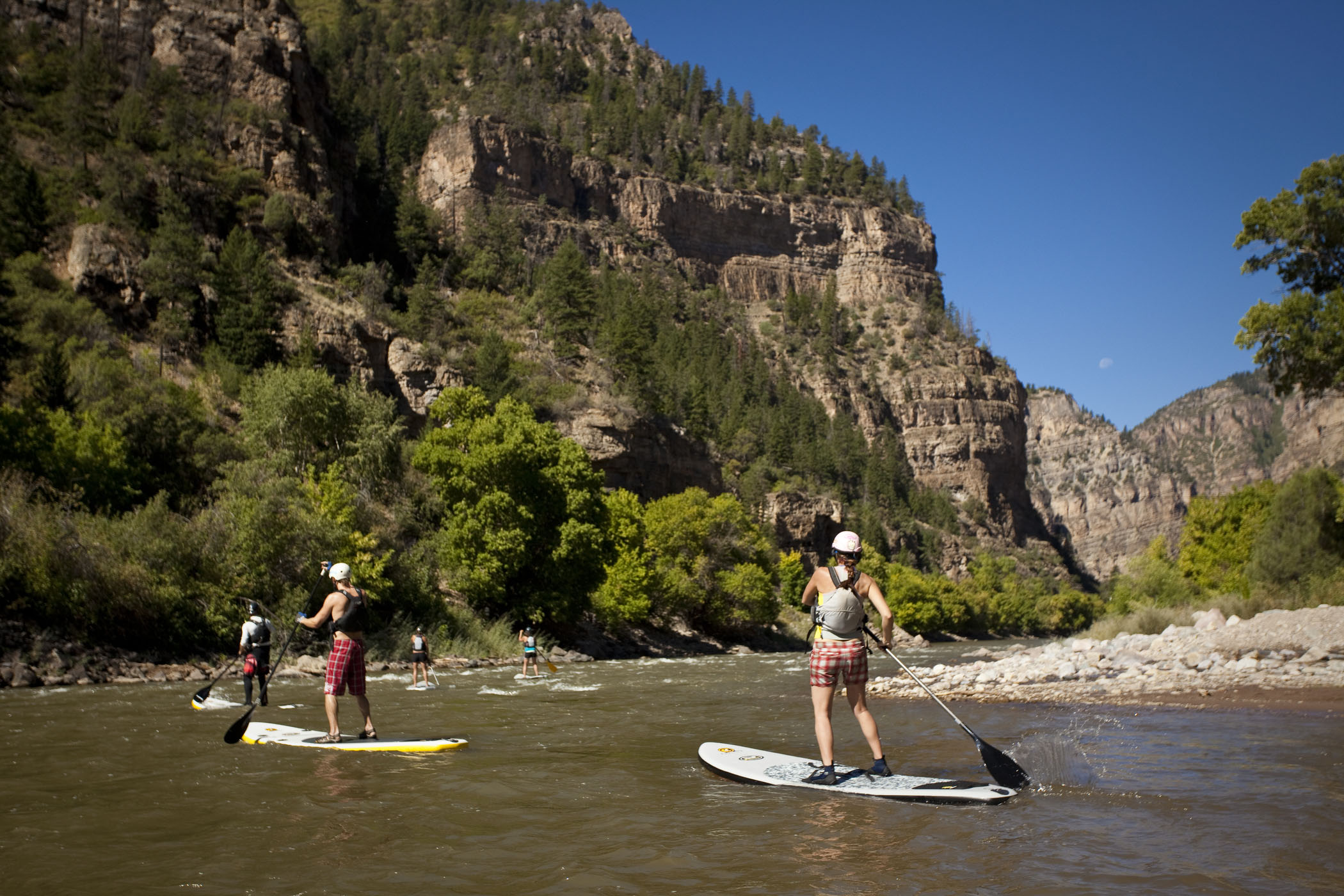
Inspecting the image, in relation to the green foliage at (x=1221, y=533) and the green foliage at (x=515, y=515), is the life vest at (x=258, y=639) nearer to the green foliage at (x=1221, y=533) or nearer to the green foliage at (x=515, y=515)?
the green foliage at (x=515, y=515)

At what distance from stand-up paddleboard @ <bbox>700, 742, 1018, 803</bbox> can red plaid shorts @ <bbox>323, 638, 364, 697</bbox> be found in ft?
15.4

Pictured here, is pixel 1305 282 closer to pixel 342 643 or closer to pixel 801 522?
pixel 342 643

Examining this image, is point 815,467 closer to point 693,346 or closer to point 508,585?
point 693,346

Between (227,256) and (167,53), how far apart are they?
79.7ft

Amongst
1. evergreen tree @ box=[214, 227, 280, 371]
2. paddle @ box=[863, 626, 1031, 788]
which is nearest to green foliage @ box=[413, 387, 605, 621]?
evergreen tree @ box=[214, 227, 280, 371]

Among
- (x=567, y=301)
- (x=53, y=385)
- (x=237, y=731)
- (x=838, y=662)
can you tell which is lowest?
(x=237, y=731)

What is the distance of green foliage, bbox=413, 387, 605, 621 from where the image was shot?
3769 cm

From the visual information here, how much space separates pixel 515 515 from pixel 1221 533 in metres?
45.0

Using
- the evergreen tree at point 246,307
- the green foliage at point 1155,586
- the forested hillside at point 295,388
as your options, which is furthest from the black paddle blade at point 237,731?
the green foliage at point 1155,586

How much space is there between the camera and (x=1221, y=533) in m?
54.8

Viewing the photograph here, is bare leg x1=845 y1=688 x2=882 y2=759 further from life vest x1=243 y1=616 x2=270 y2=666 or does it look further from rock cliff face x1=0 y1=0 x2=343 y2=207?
rock cliff face x1=0 y1=0 x2=343 y2=207

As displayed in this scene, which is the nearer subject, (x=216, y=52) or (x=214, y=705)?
(x=214, y=705)

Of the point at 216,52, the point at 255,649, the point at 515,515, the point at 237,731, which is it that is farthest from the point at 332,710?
the point at 216,52

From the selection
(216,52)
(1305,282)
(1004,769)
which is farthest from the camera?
(216,52)
